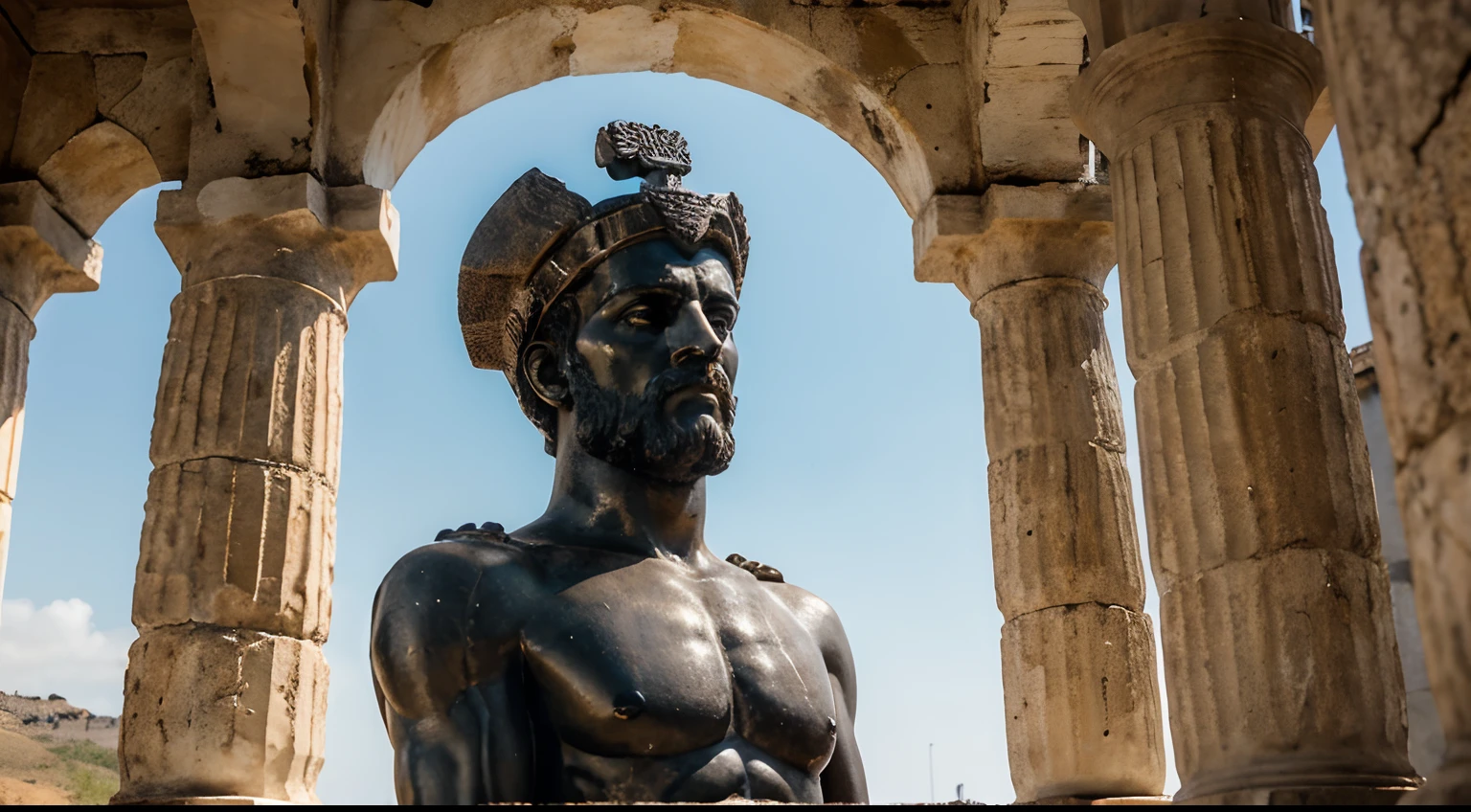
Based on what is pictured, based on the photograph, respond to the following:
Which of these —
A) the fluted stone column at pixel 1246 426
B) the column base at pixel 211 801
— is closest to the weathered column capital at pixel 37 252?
the column base at pixel 211 801

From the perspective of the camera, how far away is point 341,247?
7316 mm

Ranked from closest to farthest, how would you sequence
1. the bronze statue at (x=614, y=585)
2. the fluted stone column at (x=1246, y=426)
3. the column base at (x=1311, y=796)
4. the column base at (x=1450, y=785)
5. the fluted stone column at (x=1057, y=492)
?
1. the column base at (x=1450, y=785)
2. the bronze statue at (x=614, y=585)
3. the column base at (x=1311, y=796)
4. the fluted stone column at (x=1246, y=426)
5. the fluted stone column at (x=1057, y=492)

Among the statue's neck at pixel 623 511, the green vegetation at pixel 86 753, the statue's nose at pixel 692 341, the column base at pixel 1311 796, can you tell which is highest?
the green vegetation at pixel 86 753

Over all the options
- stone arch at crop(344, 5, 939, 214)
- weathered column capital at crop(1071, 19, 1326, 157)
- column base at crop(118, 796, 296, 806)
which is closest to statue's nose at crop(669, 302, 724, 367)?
weathered column capital at crop(1071, 19, 1326, 157)

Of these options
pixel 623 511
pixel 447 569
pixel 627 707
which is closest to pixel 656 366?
pixel 623 511

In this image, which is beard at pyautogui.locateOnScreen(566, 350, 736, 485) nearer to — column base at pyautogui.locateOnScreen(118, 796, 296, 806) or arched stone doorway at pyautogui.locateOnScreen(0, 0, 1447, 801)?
arched stone doorway at pyautogui.locateOnScreen(0, 0, 1447, 801)

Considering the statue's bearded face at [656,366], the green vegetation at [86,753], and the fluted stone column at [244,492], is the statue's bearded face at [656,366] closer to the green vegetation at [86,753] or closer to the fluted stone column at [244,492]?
the fluted stone column at [244,492]

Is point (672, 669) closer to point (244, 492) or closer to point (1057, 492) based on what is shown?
point (244, 492)

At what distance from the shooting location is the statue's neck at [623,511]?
351cm

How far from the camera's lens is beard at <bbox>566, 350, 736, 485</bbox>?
3.46 m

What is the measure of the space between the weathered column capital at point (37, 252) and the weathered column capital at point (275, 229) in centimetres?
140

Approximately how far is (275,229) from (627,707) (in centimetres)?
471

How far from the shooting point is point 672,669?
3.16m

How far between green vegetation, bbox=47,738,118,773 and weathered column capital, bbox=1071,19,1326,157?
54.4 feet
